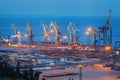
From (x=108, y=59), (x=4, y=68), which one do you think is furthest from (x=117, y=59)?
(x=4, y=68)

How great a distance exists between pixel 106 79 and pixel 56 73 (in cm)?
284

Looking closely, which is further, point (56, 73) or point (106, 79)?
point (56, 73)

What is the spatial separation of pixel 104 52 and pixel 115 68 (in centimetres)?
790

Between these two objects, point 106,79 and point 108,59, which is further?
point 108,59

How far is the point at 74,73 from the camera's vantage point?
21719mm

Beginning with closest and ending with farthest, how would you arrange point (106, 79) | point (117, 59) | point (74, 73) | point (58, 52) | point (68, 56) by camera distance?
point (106, 79) < point (74, 73) < point (117, 59) < point (68, 56) < point (58, 52)

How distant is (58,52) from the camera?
3169cm

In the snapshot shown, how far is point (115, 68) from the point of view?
23844mm

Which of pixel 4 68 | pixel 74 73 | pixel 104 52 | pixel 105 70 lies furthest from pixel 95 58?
pixel 4 68

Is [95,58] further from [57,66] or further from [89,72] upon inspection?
[89,72]

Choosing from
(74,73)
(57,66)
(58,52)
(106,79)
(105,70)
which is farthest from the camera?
(58,52)

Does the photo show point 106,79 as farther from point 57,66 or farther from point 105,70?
point 57,66

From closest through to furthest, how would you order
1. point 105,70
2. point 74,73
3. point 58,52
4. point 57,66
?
point 74,73 → point 105,70 → point 57,66 → point 58,52

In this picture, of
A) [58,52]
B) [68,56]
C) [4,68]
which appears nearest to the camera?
[4,68]
